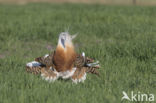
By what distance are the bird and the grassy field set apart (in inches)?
5.0

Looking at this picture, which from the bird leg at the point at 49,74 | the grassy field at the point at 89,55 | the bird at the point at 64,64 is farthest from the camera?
the bird leg at the point at 49,74

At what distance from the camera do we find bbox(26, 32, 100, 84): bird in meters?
4.68

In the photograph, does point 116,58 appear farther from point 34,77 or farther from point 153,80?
point 34,77

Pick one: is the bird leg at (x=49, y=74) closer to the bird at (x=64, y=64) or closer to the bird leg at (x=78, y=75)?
the bird at (x=64, y=64)

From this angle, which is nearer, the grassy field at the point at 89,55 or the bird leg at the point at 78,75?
the grassy field at the point at 89,55

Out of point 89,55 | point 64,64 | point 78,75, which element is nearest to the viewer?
point 64,64

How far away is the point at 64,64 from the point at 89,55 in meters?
2.06

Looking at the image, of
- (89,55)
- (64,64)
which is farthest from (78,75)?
(89,55)

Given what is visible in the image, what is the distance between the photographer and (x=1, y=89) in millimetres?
4492

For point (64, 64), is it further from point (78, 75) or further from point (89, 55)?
point (89, 55)

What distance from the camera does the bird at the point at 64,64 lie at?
15.3 ft

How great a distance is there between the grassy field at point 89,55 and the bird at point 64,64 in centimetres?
13

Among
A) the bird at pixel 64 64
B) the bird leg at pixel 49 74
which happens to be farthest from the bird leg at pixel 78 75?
the bird leg at pixel 49 74

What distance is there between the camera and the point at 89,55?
264 inches
